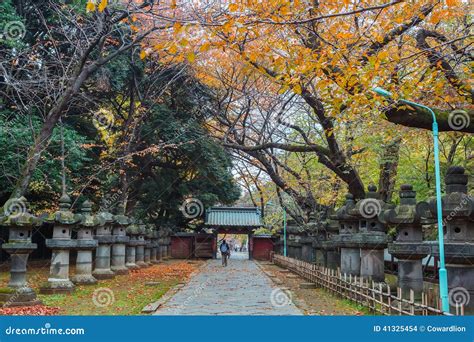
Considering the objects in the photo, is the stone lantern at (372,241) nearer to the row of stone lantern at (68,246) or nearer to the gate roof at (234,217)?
the row of stone lantern at (68,246)

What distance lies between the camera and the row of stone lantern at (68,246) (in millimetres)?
11180

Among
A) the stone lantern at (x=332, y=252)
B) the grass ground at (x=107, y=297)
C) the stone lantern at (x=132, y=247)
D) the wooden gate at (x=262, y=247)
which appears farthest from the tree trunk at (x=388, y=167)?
the wooden gate at (x=262, y=247)

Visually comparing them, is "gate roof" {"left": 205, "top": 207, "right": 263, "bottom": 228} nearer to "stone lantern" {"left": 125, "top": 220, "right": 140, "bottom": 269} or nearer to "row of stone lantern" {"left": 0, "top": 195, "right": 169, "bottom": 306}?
"row of stone lantern" {"left": 0, "top": 195, "right": 169, "bottom": 306}

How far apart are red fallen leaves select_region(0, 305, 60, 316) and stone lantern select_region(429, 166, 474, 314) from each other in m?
8.11

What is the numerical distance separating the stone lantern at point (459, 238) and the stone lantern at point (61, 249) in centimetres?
1028

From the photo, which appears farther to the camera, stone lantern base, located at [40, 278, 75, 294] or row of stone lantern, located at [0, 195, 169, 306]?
stone lantern base, located at [40, 278, 75, 294]

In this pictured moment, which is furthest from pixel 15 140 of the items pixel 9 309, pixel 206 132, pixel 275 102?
pixel 206 132

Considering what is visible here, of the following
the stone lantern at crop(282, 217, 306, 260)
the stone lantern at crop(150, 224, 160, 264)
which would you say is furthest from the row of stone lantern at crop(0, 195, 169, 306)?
the stone lantern at crop(282, 217, 306, 260)

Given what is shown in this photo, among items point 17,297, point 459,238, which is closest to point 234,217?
point 17,297

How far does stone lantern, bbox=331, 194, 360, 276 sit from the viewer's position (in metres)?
13.2

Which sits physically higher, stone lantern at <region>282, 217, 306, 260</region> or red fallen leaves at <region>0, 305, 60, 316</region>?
stone lantern at <region>282, 217, 306, 260</region>

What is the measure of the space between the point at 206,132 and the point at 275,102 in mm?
7827
